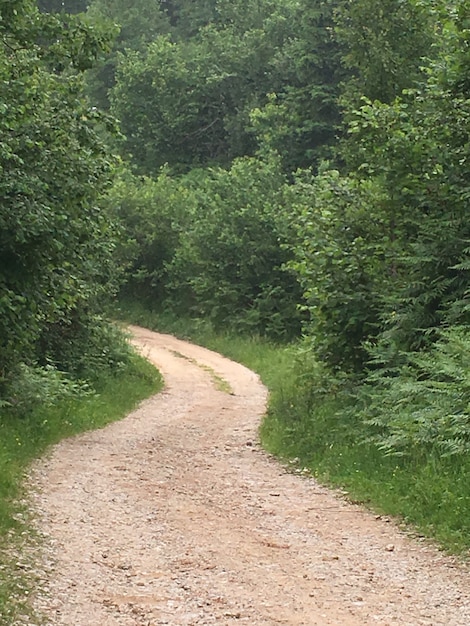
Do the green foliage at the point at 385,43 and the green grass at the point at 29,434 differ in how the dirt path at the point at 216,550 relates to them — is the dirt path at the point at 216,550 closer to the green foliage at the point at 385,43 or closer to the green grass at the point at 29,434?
the green grass at the point at 29,434

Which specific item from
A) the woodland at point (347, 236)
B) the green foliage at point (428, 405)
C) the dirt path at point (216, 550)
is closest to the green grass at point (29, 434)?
the dirt path at point (216, 550)

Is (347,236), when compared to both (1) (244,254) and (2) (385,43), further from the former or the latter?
(1) (244,254)

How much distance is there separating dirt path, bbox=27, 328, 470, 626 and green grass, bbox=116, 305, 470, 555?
0.25m

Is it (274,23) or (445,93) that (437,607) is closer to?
(445,93)

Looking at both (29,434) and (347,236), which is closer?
(29,434)

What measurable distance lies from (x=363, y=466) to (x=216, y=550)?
320 cm

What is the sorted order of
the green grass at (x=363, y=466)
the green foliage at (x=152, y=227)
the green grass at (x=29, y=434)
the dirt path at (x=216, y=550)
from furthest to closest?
the green foliage at (x=152, y=227)
the green grass at (x=363, y=466)
the green grass at (x=29, y=434)
the dirt path at (x=216, y=550)

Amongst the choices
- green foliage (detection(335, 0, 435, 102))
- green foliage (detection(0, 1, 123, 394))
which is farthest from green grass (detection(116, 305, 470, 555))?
green foliage (detection(335, 0, 435, 102))

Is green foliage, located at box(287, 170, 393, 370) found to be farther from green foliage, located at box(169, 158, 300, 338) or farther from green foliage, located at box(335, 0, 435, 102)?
green foliage, located at box(169, 158, 300, 338)

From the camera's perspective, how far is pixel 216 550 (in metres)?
7.23


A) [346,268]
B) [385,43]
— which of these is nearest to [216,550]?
[346,268]

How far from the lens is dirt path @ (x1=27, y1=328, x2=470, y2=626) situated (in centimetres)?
575

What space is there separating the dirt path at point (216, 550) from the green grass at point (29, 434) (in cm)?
25

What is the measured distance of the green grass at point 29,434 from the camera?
237 inches
